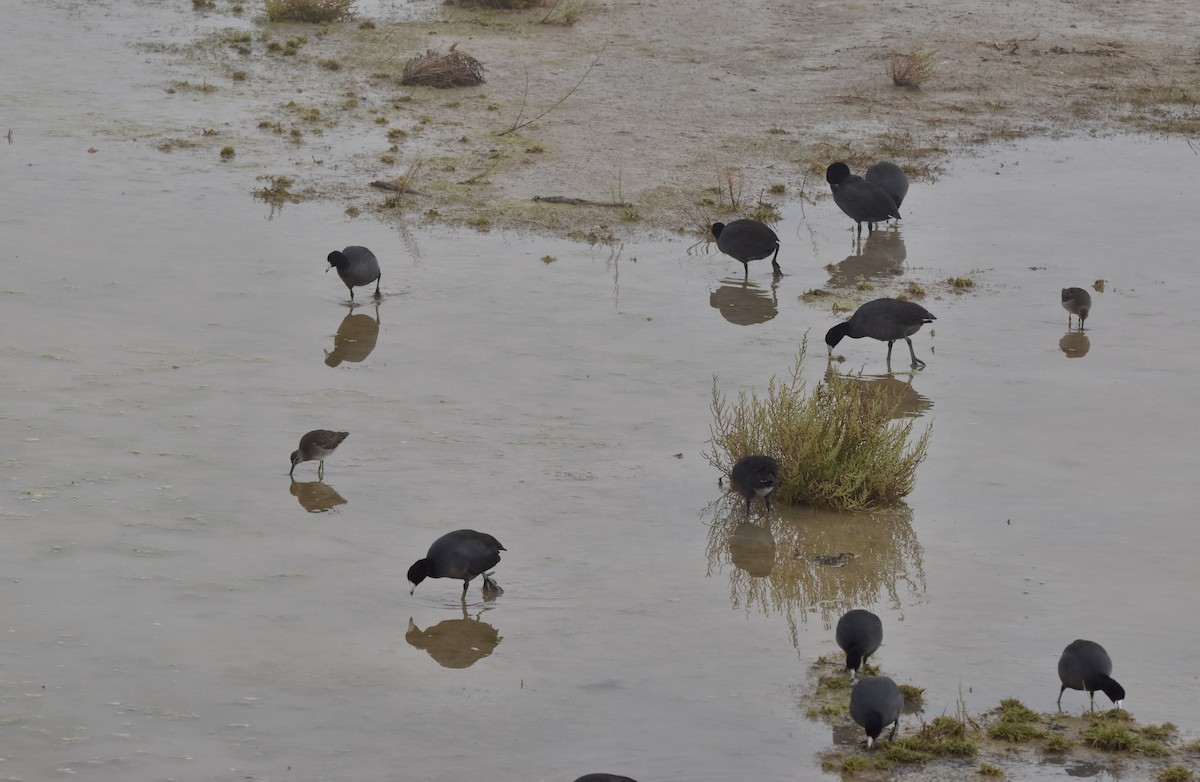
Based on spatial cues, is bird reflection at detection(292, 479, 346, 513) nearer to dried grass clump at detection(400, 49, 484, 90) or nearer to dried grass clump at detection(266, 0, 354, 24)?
dried grass clump at detection(400, 49, 484, 90)

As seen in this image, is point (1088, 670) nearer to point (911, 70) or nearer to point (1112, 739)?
point (1112, 739)

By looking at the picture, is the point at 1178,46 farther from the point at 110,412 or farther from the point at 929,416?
the point at 110,412

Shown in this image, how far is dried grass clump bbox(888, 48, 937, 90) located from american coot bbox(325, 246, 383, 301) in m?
11.5

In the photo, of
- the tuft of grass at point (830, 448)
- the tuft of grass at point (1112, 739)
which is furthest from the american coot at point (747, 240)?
the tuft of grass at point (1112, 739)

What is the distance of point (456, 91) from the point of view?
22984 mm

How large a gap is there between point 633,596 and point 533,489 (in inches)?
69.7

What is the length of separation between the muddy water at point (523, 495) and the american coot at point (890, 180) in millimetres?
523

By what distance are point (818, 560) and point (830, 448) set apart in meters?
0.99

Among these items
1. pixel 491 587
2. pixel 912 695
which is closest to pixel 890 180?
pixel 491 587

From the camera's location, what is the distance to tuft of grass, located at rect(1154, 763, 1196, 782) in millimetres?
7762

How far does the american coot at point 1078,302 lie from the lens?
14.8 m

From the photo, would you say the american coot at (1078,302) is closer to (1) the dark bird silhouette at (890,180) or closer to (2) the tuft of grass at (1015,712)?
(1) the dark bird silhouette at (890,180)

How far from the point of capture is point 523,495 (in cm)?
1124

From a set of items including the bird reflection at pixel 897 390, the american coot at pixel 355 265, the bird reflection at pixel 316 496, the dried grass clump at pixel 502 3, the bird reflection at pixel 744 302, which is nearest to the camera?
the bird reflection at pixel 316 496
